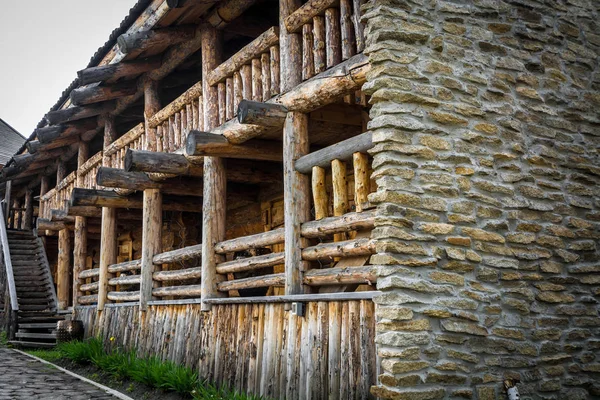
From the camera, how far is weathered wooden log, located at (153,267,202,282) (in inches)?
366

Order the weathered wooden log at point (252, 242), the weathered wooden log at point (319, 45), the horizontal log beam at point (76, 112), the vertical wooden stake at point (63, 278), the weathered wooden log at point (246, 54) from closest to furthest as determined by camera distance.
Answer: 1. the weathered wooden log at point (319, 45)
2. the weathered wooden log at point (252, 242)
3. the weathered wooden log at point (246, 54)
4. the horizontal log beam at point (76, 112)
5. the vertical wooden stake at point (63, 278)

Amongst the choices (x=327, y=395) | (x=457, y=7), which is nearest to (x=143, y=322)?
(x=327, y=395)

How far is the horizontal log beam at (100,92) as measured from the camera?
11.0 m

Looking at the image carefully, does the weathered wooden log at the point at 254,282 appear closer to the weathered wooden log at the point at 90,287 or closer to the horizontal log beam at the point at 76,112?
the weathered wooden log at the point at 90,287

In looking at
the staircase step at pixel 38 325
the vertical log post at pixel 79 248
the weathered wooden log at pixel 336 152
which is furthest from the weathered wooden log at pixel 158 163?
the staircase step at pixel 38 325

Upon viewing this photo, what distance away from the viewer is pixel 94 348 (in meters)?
11.1

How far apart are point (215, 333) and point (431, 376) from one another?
3.66 m

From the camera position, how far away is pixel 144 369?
8.88 meters

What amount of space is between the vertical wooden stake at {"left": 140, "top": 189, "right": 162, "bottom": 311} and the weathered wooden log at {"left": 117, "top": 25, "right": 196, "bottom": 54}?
2.42 metres

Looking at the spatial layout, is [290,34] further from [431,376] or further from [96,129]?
[96,129]

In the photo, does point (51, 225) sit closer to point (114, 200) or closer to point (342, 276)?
point (114, 200)

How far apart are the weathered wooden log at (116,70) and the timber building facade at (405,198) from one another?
114 centimetres

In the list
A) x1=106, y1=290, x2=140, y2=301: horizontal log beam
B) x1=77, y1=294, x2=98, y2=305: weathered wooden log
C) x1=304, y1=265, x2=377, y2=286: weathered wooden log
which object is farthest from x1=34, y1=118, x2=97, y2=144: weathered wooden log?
x1=304, y1=265, x2=377, y2=286: weathered wooden log

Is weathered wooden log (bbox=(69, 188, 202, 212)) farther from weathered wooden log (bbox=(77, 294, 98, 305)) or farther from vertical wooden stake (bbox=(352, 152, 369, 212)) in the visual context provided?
vertical wooden stake (bbox=(352, 152, 369, 212))
